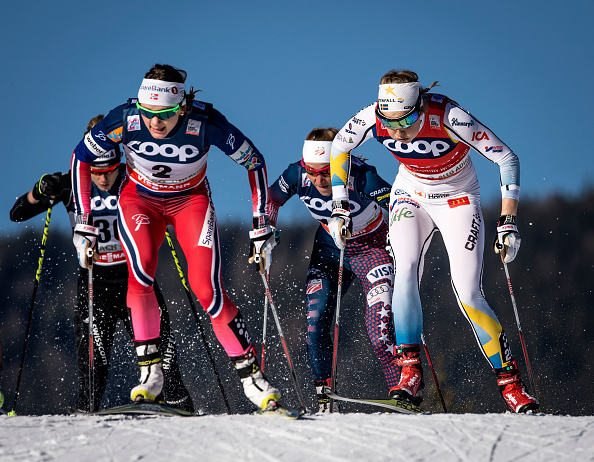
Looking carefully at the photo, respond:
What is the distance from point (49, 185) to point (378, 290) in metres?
2.90

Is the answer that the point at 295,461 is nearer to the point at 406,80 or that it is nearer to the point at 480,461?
the point at 480,461

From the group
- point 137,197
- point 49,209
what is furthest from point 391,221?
point 49,209

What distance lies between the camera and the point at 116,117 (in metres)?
5.22

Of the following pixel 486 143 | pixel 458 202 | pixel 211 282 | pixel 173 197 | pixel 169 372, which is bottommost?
pixel 169 372

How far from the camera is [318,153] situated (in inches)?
254

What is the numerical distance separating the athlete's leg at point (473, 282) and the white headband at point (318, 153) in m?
1.46

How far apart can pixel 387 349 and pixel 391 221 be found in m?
1.26

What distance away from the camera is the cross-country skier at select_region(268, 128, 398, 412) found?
634 cm

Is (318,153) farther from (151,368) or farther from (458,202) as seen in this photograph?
(151,368)

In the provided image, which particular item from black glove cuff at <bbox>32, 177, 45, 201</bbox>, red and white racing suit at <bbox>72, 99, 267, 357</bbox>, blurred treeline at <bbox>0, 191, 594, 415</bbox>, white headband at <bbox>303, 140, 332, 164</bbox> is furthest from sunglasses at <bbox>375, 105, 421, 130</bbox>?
blurred treeline at <bbox>0, 191, 594, 415</bbox>

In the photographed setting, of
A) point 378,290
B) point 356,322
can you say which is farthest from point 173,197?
point 356,322

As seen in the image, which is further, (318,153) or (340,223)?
(318,153)

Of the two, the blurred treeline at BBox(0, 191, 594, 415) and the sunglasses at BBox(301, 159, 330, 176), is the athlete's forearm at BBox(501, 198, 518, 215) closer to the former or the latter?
the sunglasses at BBox(301, 159, 330, 176)

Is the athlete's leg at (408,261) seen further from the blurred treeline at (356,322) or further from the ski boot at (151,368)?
the blurred treeline at (356,322)
